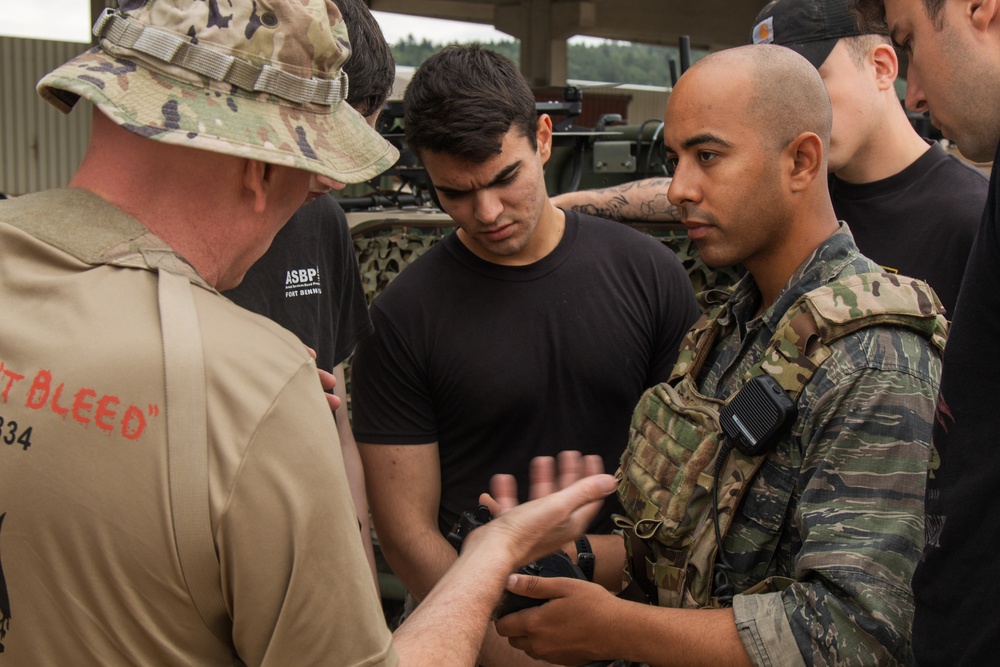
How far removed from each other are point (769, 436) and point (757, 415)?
51mm

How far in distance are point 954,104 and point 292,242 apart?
1.87 m

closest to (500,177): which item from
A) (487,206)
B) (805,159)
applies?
(487,206)

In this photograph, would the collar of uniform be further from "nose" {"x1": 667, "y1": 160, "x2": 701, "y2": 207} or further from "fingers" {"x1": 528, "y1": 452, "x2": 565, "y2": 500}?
"fingers" {"x1": 528, "y1": 452, "x2": 565, "y2": 500}

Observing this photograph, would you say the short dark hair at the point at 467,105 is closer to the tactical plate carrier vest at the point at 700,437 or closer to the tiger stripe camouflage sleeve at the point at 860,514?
the tactical plate carrier vest at the point at 700,437

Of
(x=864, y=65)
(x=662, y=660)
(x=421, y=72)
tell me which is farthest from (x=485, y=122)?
(x=662, y=660)

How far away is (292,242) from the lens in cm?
296

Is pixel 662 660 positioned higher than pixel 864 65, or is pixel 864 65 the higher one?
pixel 864 65

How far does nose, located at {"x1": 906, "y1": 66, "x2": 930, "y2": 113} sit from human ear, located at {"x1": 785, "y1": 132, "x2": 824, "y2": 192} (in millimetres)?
321

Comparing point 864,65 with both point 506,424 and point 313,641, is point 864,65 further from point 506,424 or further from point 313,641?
point 313,641

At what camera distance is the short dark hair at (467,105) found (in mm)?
2938

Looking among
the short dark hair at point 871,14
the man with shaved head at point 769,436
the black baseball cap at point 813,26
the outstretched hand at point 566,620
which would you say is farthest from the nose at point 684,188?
the black baseball cap at point 813,26

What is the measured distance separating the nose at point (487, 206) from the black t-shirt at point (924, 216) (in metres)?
1.17

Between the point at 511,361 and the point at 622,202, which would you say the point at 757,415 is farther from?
the point at 622,202

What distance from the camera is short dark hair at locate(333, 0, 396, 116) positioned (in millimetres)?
2738
